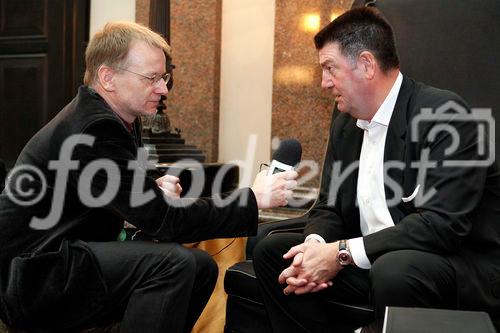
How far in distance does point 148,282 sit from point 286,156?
530mm

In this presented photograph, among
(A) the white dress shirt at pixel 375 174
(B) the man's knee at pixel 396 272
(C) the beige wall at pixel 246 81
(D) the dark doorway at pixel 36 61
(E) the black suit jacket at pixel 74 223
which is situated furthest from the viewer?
(D) the dark doorway at pixel 36 61

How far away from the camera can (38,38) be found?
4.49m

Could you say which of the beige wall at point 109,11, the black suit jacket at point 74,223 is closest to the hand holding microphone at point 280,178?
the black suit jacket at point 74,223

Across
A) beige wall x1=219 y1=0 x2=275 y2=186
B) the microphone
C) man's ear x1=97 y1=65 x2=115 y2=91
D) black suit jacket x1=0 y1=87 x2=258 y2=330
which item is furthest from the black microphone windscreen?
beige wall x1=219 y1=0 x2=275 y2=186

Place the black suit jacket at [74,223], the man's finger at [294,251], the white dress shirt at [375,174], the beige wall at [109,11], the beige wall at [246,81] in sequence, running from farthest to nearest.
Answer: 1. the beige wall at [109,11]
2. the beige wall at [246,81]
3. the white dress shirt at [375,174]
4. the man's finger at [294,251]
5. the black suit jacket at [74,223]

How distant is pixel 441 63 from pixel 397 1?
0.31 m

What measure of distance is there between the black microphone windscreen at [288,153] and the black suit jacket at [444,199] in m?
0.26

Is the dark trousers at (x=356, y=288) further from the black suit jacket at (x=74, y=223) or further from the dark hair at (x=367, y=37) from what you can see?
the dark hair at (x=367, y=37)

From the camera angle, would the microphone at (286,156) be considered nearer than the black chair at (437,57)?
Yes

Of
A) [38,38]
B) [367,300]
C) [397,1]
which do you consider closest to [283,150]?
[367,300]

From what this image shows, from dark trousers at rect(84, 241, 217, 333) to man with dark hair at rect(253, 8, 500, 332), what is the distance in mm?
293

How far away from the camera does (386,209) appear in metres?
1.84

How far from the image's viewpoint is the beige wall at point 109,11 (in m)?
4.27

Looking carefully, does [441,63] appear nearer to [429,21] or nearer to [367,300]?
[429,21]
